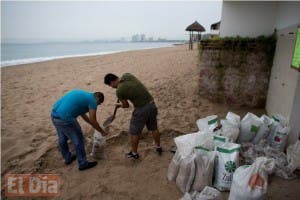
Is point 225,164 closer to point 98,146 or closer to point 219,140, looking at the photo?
point 219,140

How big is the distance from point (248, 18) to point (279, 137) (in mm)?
2840

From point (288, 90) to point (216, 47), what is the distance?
1.95m

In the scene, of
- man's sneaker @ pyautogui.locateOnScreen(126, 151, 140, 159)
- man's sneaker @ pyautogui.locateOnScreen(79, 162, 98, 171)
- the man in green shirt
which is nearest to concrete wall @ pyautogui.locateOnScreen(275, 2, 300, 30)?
the man in green shirt


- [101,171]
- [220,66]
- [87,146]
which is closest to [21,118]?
[87,146]

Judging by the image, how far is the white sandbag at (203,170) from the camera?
2115mm

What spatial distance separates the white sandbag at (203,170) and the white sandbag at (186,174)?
44 millimetres

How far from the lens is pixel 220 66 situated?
14.9ft

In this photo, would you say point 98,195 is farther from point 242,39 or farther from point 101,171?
point 242,39

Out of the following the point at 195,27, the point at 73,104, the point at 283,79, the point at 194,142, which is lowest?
the point at 194,142

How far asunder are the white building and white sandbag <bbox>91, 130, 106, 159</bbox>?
101 inches

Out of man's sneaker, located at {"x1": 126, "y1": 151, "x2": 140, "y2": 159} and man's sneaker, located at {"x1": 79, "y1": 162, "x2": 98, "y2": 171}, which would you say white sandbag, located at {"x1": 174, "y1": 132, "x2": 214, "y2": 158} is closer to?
man's sneaker, located at {"x1": 126, "y1": 151, "x2": 140, "y2": 159}

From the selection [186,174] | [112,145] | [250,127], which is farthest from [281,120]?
[112,145]

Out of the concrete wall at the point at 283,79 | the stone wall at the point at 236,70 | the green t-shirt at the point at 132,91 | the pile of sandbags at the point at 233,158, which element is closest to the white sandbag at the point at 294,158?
the pile of sandbags at the point at 233,158

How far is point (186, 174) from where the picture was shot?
2168mm
